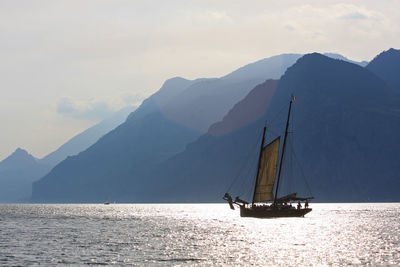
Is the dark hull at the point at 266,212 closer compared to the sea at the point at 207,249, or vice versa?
the sea at the point at 207,249

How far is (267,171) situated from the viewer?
145 metres

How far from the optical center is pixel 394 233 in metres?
111

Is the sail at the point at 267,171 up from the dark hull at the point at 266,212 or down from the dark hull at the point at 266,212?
up

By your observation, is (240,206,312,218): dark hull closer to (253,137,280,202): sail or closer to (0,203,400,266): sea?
(253,137,280,202): sail

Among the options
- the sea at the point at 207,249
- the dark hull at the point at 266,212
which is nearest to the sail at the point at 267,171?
the dark hull at the point at 266,212

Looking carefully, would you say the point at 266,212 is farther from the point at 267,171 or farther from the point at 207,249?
the point at 207,249

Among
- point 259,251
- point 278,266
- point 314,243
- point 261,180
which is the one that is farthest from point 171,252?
point 261,180

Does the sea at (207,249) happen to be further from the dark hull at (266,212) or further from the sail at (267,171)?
the dark hull at (266,212)

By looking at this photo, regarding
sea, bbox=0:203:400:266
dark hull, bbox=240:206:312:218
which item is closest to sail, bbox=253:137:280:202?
dark hull, bbox=240:206:312:218

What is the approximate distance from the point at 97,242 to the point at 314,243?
110 feet

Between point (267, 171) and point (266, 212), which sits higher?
point (267, 171)

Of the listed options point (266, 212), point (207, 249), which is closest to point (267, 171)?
point (266, 212)

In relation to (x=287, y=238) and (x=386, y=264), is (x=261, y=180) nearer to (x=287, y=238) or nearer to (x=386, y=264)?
(x=287, y=238)

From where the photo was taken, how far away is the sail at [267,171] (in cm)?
14175
